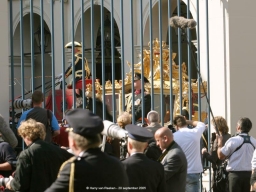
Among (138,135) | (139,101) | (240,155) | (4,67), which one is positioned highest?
(4,67)

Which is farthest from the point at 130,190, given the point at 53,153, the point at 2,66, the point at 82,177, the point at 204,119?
the point at 204,119

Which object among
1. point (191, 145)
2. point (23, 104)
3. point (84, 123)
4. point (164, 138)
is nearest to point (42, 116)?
point (23, 104)

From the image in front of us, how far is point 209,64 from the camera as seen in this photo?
403 inches

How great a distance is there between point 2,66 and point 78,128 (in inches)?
151

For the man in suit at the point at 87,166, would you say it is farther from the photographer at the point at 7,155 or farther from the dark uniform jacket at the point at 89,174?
the photographer at the point at 7,155

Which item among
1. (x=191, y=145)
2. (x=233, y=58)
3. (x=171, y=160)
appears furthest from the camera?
(x=233, y=58)

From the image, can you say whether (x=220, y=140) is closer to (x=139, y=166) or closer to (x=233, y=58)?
(x=233, y=58)

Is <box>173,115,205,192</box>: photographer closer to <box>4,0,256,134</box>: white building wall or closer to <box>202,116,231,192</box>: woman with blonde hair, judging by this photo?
<box>202,116,231,192</box>: woman with blonde hair

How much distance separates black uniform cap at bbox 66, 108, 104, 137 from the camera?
17.5 ft

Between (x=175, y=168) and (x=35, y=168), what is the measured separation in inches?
61.9

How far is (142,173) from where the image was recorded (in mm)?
6688

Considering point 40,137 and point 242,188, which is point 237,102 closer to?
point 242,188

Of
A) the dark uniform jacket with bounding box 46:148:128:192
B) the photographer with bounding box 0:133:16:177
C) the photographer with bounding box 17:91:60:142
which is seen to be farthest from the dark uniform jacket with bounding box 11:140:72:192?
→ the dark uniform jacket with bounding box 46:148:128:192

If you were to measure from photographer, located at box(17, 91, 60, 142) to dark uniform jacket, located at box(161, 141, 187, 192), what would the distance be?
1.32 meters
